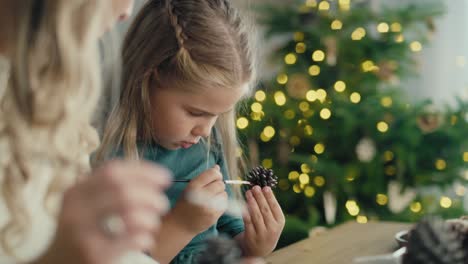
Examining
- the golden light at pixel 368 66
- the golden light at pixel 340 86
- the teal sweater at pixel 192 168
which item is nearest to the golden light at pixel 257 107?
the golden light at pixel 340 86

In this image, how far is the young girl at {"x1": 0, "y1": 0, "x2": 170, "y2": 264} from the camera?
1.81 ft

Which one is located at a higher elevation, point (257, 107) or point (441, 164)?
point (257, 107)

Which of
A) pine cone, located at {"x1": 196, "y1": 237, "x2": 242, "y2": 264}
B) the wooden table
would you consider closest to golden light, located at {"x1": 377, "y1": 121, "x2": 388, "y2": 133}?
the wooden table

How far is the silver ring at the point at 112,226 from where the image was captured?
1.80 feet

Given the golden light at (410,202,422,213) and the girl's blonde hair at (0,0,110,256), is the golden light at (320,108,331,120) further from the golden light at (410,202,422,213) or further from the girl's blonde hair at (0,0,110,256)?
the girl's blonde hair at (0,0,110,256)

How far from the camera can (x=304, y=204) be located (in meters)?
3.00

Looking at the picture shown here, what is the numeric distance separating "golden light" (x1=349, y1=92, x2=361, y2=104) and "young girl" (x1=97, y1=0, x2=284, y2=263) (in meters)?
1.43

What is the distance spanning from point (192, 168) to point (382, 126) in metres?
1.39

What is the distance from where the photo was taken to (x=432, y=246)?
2.53 ft

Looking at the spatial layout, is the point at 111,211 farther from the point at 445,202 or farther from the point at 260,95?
the point at 445,202

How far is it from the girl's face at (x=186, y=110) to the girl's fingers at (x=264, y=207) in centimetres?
17

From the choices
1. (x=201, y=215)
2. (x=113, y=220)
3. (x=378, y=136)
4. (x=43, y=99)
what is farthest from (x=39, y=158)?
(x=378, y=136)

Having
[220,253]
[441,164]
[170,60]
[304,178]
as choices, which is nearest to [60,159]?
[220,253]

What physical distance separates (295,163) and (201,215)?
66.2 inches
